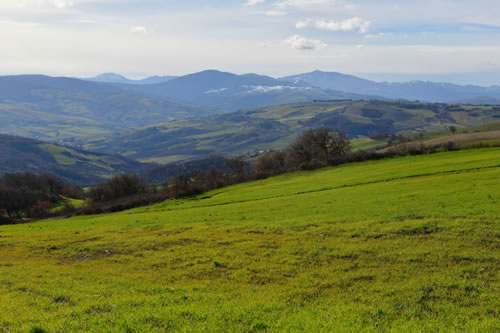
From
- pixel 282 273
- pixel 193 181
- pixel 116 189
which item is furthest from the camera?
pixel 193 181

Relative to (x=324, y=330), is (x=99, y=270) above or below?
below

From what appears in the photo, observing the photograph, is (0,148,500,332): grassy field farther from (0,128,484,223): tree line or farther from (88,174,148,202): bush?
(88,174,148,202): bush

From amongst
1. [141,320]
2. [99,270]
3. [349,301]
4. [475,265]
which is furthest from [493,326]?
[99,270]

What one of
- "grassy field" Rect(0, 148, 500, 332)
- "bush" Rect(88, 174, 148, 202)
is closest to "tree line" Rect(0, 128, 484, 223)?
"bush" Rect(88, 174, 148, 202)

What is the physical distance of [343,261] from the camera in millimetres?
19641

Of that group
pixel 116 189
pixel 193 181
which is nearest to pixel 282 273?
pixel 193 181

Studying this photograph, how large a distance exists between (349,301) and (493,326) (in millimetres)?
4944

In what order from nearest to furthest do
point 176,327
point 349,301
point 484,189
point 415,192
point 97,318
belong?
1. point 176,327
2. point 97,318
3. point 349,301
4. point 484,189
5. point 415,192

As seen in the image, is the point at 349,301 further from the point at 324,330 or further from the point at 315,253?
the point at 315,253

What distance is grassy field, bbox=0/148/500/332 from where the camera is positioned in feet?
42.8

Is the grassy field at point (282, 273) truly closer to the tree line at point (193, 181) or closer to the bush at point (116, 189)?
the tree line at point (193, 181)

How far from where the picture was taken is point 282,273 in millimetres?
18922

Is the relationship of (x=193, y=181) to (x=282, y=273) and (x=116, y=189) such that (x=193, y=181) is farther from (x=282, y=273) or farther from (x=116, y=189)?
(x=282, y=273)

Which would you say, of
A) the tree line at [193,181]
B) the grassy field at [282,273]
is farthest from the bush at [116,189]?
the grassy field at [282,273]
